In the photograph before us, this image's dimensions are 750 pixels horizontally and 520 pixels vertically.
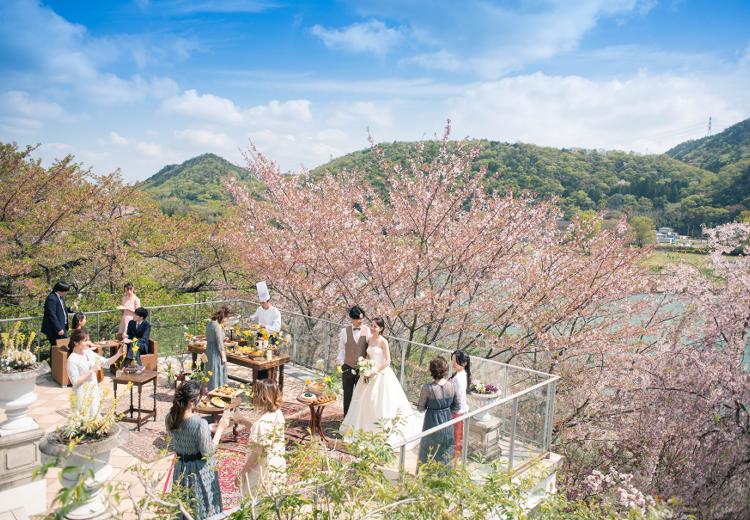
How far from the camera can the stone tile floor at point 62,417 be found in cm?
557

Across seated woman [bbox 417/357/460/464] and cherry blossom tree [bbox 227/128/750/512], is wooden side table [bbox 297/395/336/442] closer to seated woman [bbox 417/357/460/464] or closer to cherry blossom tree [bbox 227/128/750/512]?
seated woman [bbox 417/357/460/464]

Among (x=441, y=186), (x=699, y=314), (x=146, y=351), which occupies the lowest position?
(x=146, y=351)

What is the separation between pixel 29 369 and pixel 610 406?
976 cm

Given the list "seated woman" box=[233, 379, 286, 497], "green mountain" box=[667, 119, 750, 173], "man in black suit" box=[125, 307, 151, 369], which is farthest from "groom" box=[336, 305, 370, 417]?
"green mountain" box=[667, 119, 750, 173]

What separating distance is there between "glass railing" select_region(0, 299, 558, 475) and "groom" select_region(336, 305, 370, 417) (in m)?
1.29

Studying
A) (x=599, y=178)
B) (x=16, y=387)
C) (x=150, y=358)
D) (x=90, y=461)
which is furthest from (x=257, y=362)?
(x=599, y=178)

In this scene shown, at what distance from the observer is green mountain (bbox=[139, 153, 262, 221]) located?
2402cm

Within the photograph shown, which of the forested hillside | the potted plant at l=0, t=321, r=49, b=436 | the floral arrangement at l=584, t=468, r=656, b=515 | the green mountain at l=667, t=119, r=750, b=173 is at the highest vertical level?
the green mountain at l=667, t=119, r=750, b=173

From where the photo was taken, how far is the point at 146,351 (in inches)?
360

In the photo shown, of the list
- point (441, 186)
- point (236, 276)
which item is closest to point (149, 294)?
point (236, 276)

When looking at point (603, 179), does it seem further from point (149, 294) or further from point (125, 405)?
point (125, 405)

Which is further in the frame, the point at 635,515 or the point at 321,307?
the point at 321,307

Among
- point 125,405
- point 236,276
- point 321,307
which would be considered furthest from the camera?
point 236,276

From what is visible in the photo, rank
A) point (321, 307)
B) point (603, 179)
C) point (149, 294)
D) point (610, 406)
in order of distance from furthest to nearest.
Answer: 1. point (603, 179)
2. point (149, 294)
3. point (321, 307)
4. point (610, 406)
